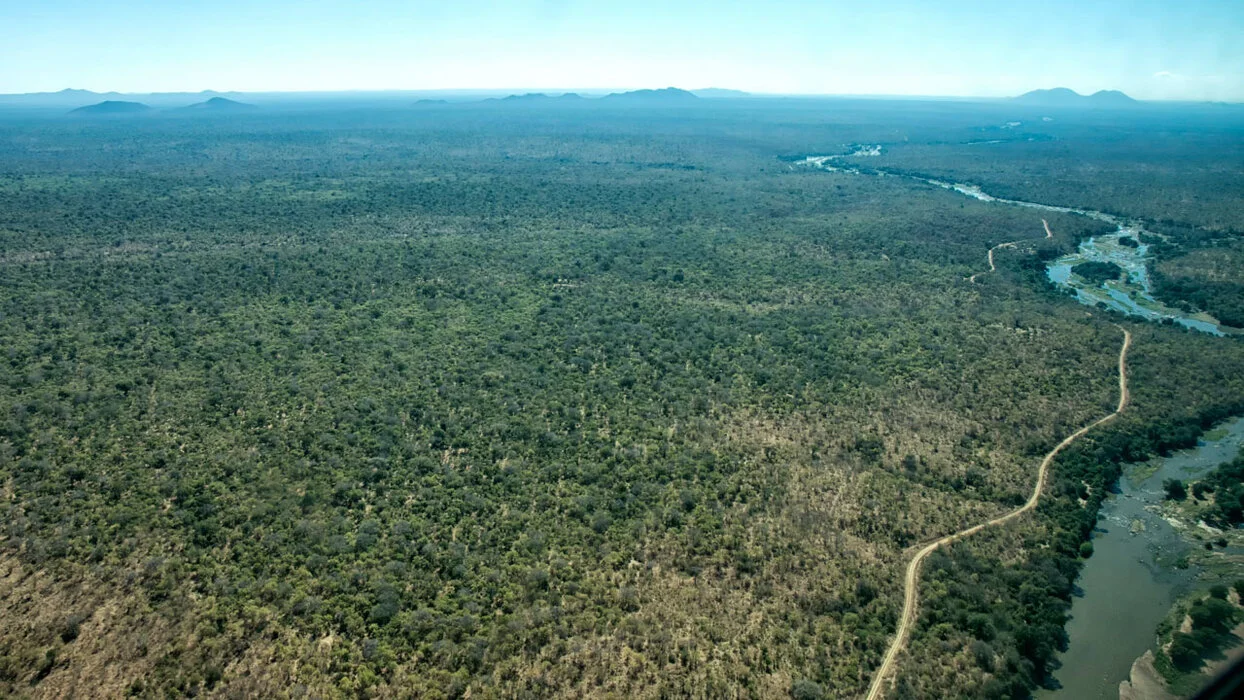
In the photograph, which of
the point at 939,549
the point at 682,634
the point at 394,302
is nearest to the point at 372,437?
the point at 682,634

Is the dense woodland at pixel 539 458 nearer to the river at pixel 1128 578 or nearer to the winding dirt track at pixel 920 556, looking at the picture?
the winding dirt track at pixel 920 556

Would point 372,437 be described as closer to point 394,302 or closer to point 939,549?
point 394,302

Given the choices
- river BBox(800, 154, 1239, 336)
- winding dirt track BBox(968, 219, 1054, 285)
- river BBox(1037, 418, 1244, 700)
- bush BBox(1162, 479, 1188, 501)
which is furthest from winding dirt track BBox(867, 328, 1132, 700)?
winding dirt track BBox(968, 219, 1054, 285)

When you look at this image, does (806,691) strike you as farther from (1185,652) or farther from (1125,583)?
(1125,583)

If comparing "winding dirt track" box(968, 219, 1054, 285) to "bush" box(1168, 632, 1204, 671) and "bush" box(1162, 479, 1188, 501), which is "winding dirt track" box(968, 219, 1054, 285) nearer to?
"bush" box(1162, 479, 1188, 501)

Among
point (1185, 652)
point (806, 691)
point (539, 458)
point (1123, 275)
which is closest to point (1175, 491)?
point (1185, 652)

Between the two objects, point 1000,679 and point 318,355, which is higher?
point 318,355
